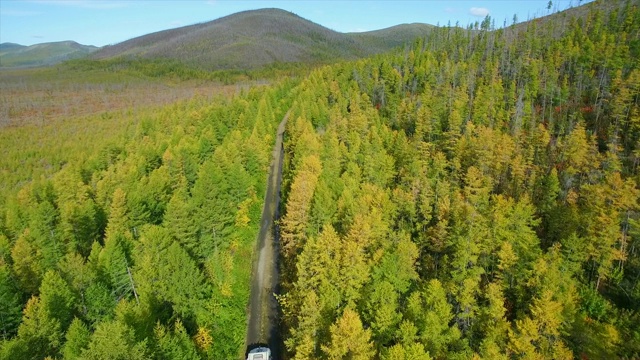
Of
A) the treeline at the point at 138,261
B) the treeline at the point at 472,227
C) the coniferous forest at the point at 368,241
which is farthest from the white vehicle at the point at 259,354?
the treeline at the point at 472,227

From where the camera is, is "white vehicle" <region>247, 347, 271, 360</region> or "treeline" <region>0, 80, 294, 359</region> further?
"white vehicle" <region>247, 347, 271, 360</region>

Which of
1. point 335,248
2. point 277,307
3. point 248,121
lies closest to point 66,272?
point 277,307

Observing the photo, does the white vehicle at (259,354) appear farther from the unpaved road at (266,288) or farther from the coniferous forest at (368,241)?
the coniferous forest at (368,241)

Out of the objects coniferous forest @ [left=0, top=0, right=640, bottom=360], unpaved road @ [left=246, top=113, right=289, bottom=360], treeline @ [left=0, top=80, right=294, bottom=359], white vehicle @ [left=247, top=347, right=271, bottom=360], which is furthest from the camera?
unpaved road @ [left=246, top=113, right=289, bottom=360]

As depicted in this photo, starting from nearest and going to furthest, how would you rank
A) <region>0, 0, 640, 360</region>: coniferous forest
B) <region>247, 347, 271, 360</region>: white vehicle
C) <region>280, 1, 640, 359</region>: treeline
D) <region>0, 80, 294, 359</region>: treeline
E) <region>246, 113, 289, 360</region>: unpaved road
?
<region>0, 80, 294, 359</region>: treeline
<region>0, 0, 640, 360</region>: coniferous forest
<region>280, 1, 640, 359</region>: treeline
<region>247, 347, 271, 360</region>: white vehicle
<region>246, 113, 289, 360</region>: unpaved road

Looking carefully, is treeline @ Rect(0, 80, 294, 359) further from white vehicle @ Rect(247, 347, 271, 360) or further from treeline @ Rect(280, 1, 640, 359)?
treeline @ Rect(280, 1, 640, 359)

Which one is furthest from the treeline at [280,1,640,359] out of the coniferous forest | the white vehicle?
the white vehicle
